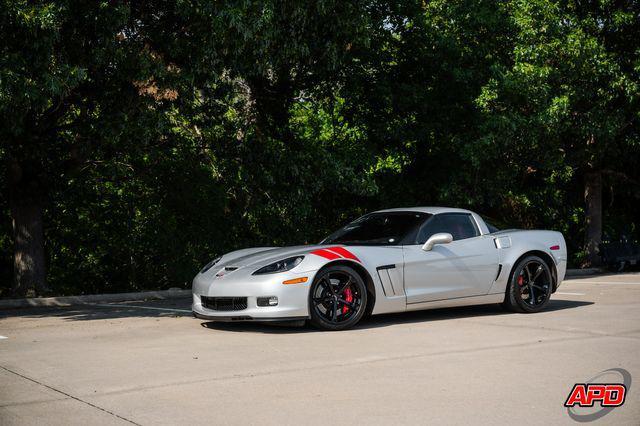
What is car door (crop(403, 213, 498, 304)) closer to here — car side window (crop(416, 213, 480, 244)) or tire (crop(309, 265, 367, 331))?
car side window (crop(416, 213, 480, 244))

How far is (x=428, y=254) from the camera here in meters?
9.96

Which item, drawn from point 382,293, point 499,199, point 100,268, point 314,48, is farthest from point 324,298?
point 499,199

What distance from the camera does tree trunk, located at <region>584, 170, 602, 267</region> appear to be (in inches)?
906

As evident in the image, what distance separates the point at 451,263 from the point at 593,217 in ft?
47.5

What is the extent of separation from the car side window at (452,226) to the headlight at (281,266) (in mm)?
1767

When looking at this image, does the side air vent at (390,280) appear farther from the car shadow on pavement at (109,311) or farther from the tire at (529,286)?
the car shadow on pavement at (109,311)

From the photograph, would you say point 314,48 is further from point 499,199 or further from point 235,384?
point 235,384

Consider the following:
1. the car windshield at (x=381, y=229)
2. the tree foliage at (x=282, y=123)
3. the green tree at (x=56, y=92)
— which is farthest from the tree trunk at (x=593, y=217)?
the car windshield at (x=381, y=229)

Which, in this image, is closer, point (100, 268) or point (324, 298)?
point (324, 298)

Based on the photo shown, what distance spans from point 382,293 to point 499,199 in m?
13.7

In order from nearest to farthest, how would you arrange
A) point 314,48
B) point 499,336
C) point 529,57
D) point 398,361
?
1. point 398,361
2. point 499,336
3. point 314,48
4. point 529,57

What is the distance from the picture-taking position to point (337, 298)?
930 cm

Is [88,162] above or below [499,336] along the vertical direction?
above

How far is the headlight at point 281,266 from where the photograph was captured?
30.0 feet
